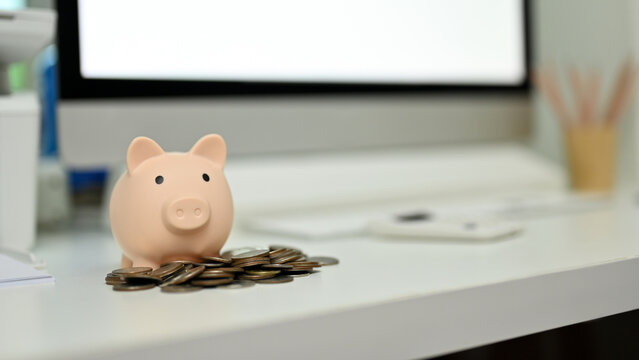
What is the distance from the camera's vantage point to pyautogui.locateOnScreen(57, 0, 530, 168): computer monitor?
2.17 feet

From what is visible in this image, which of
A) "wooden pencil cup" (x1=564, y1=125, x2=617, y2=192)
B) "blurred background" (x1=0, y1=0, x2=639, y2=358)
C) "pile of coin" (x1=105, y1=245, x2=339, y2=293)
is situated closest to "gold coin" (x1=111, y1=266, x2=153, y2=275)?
"pile of coin" (x1=105, y1=245, x2=339, y2=293)

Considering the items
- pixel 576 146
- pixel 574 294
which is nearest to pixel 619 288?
pixel 574 294

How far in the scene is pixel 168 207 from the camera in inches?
15.4

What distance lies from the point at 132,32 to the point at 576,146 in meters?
0.65

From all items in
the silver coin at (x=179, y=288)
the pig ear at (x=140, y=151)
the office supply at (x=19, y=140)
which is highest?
the office supply at (x=19, y=140)

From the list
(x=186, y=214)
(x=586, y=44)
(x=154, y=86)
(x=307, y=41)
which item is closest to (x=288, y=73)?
(x=307, y=41)

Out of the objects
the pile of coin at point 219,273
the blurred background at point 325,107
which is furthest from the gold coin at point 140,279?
the blurred background at point 325,107

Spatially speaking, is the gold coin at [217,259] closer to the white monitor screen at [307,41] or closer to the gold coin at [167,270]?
the gold coin at [167,270]

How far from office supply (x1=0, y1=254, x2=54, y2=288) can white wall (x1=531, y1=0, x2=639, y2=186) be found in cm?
85

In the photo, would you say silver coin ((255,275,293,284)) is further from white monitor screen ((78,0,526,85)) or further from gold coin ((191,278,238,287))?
white monitor screen ((78,0,526,85))

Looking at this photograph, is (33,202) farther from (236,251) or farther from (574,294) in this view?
(574,294)

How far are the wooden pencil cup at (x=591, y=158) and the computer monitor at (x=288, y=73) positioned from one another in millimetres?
99

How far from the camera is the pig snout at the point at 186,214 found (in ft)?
1.29

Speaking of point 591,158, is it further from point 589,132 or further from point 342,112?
point 342,112
